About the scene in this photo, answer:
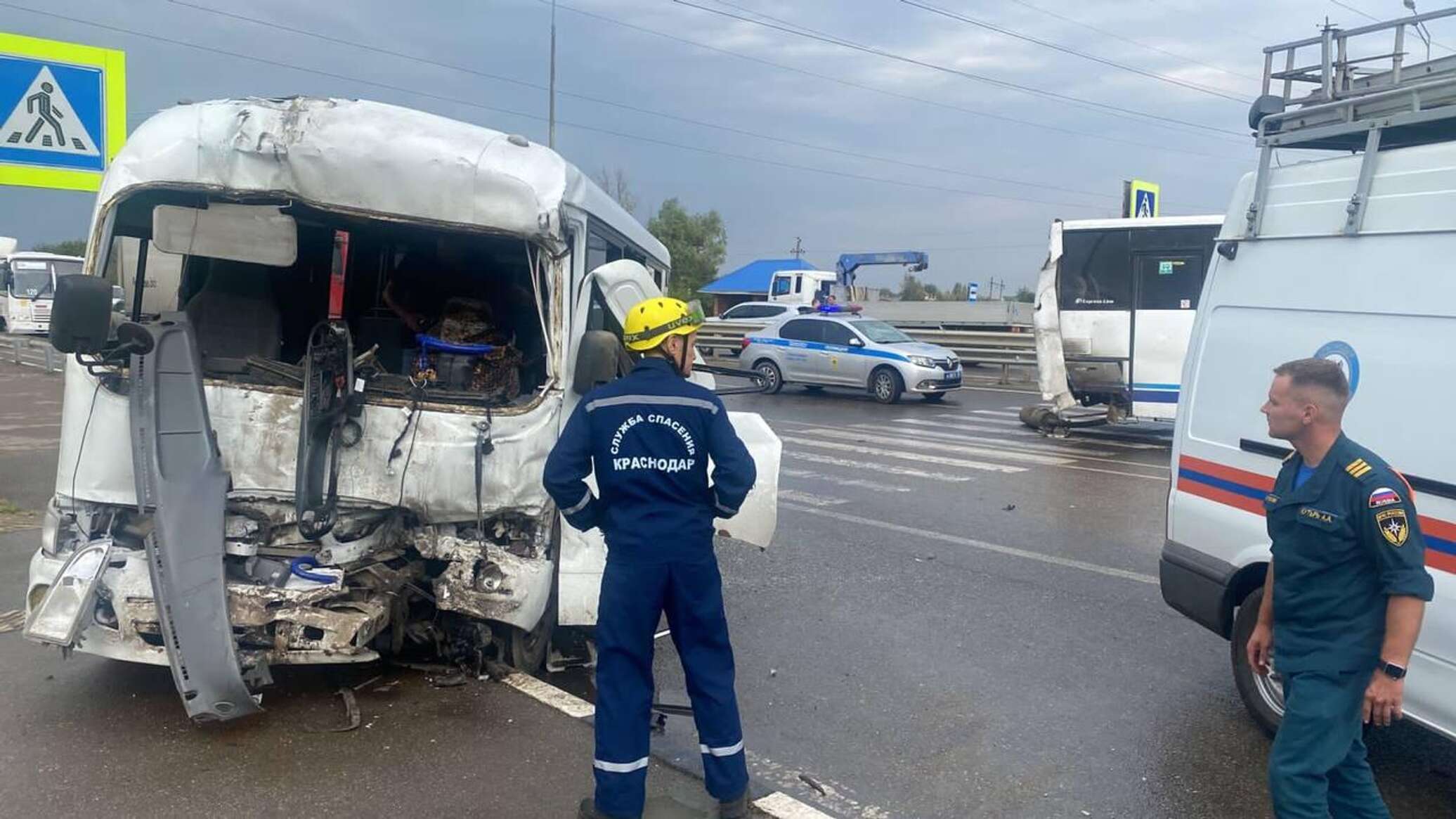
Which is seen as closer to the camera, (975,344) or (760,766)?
(760,766)

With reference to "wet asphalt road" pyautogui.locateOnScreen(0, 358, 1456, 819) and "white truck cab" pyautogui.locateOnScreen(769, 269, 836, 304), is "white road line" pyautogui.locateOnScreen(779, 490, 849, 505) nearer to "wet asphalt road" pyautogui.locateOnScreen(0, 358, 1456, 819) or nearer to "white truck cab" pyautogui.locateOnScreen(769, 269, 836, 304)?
"wet asphalt road" pyautogui.locateOnScreen(0, 358, 1456, 819)

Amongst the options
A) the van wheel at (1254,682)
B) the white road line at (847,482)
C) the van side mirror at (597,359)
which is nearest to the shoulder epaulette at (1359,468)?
the van wheel at (1254,682)

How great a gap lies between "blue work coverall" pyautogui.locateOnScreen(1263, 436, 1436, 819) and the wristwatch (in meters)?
0.06

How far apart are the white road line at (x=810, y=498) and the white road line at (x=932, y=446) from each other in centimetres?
357

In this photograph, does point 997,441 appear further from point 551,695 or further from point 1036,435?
point 551,695

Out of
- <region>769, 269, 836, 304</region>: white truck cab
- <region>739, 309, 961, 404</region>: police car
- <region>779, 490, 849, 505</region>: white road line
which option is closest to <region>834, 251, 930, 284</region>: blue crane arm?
<region>769, 269, 836, 304</region>: white truck cab

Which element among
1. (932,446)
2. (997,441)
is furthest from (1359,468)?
(997,441)

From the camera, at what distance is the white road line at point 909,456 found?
12.3 meters

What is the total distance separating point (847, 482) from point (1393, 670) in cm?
818

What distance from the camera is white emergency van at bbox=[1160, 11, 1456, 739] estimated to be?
3.78 meters

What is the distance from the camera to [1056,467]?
1250 cm

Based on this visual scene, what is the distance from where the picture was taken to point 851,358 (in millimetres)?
20312

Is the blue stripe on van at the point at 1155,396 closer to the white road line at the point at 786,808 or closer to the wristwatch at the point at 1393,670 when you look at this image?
the white road line at the point at 786,808

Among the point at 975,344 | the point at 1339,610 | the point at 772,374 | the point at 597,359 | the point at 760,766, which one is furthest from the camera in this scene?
the point at 975,344
